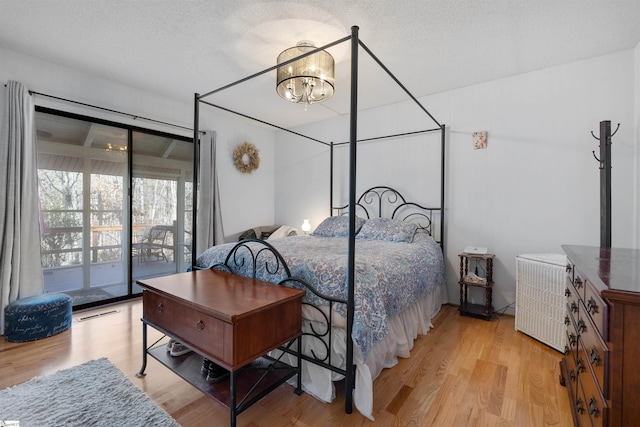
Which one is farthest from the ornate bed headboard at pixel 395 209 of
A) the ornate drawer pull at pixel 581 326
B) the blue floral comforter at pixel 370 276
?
the ornate drawer pull at pixel 581 326

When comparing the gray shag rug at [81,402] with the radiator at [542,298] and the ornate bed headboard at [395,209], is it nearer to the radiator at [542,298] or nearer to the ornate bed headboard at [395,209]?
the radiator at [542,298]

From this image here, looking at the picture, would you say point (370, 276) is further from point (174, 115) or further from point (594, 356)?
point (174, 115)

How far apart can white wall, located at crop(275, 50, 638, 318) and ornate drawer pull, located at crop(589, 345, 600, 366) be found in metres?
2.17

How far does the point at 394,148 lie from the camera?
3.82m

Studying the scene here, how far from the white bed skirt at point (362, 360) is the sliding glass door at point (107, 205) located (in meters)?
2.69

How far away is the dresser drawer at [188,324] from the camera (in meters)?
1.37

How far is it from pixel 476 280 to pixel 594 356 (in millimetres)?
2066

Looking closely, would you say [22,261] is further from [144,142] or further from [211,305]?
[211,305]

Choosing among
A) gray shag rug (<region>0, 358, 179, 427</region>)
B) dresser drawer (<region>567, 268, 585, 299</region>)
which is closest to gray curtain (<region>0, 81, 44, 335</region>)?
gray shag rug (<region>0, 358, 179, 427</region>)

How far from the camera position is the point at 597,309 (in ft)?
3.27

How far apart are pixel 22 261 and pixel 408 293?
342 cm

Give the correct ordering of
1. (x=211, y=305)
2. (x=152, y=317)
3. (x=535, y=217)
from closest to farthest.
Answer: (x=211, y=305) → (x=152, y=317) → (x=535, y=217)

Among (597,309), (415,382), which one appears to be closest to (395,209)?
(415,382)

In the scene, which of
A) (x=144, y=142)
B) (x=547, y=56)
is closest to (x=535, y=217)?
(x=547, y=56)
